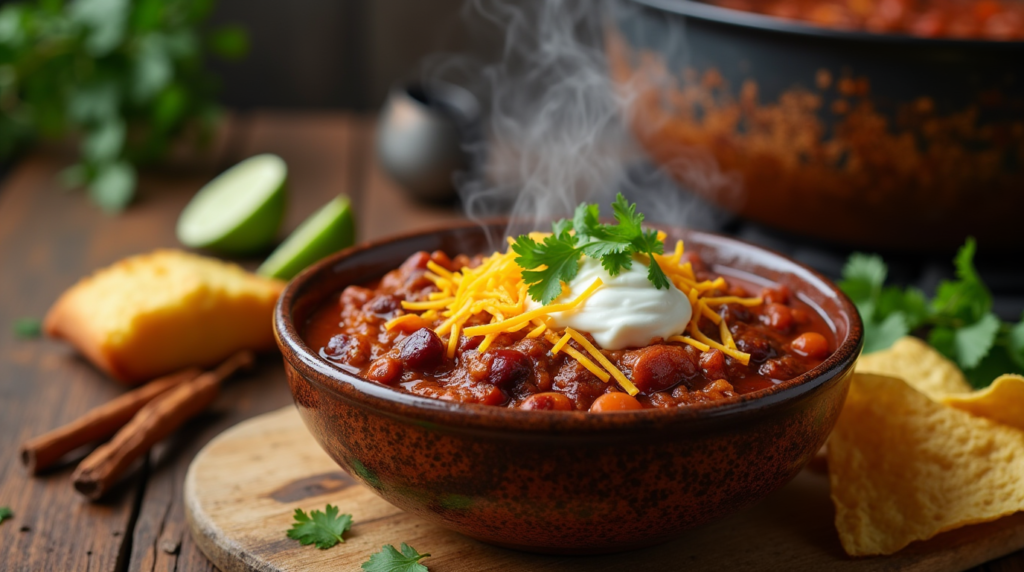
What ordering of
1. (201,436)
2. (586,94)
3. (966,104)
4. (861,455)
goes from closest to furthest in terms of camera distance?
(861,455) < (201,436) < (966,104) < (586,94)

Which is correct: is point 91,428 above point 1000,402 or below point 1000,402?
below

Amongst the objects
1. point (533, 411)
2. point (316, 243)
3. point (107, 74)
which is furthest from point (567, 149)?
point (107, 74)

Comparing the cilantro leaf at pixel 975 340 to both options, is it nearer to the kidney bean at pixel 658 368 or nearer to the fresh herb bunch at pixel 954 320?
the fresh herb bunch at pixel 954 320

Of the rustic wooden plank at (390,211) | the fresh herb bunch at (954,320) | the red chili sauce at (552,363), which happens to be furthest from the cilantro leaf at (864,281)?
the rustic wooden plank at (390,211)

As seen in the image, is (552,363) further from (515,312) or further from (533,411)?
(533,411)

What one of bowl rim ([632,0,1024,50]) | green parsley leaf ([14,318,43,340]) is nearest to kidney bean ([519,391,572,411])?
bowl rim ([632,0,1024,50])

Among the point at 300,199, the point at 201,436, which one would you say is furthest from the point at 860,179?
the point at 300,199

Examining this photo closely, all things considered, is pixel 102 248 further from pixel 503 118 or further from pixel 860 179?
pixel 860 179

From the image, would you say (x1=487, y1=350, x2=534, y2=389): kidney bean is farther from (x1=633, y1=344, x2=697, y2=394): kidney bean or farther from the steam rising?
the steam rising
